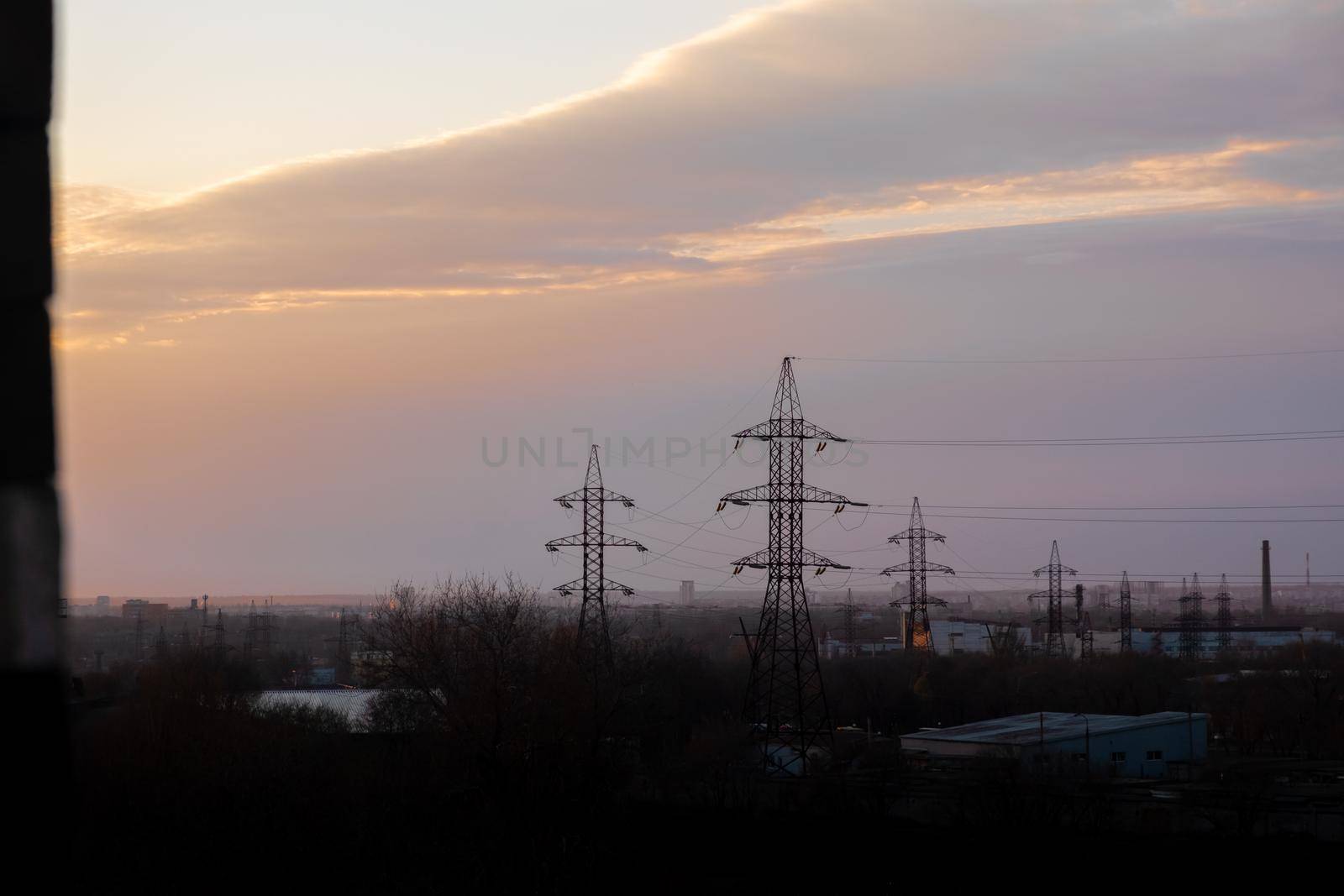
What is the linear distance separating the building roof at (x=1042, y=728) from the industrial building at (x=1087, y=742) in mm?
27

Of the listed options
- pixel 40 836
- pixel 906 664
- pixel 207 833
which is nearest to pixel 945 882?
pixel 207 833

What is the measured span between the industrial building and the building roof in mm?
27

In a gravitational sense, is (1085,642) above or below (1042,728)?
below

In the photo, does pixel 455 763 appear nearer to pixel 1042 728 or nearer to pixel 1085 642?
pixel 1042 728

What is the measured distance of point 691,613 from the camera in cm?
16600

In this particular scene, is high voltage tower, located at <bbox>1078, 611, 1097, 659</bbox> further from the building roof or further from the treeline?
the treeline

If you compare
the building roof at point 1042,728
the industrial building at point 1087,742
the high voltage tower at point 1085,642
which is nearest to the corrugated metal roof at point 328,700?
the industrial building at point 1087,742

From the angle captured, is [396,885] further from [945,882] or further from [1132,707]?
[1132,707]

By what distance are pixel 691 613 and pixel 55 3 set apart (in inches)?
6552

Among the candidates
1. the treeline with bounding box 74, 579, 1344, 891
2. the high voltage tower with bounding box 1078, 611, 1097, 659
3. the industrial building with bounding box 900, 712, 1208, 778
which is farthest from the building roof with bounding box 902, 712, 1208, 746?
the high voltage tower with bounding box 1078, 611, 1097, 659

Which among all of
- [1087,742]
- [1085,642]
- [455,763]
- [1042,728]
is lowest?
[1085,642]

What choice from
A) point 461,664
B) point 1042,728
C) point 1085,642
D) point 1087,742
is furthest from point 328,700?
point 1085,642

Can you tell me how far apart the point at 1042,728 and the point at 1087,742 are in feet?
5.06

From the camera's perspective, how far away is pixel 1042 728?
3938 centimetres
